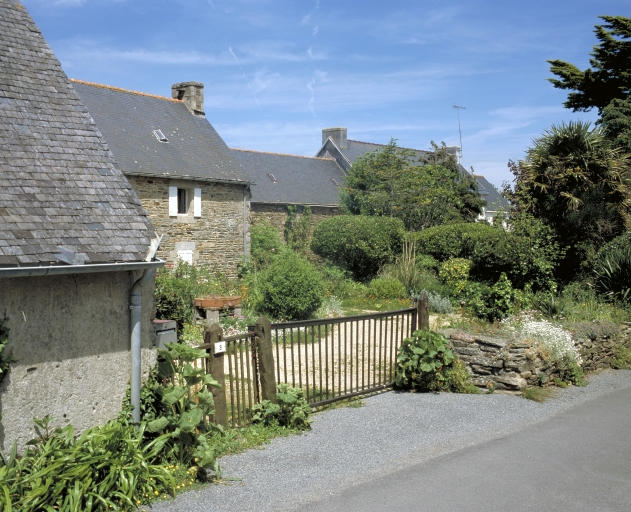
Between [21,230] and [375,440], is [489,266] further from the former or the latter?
[21,230]

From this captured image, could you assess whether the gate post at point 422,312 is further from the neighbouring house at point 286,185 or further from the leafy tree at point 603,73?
the neighbouring house at point 286,185

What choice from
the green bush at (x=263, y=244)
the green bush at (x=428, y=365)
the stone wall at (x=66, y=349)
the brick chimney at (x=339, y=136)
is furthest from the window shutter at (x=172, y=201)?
the brick chimney at (x=339, y=136)

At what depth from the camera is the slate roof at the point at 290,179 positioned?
28.5m

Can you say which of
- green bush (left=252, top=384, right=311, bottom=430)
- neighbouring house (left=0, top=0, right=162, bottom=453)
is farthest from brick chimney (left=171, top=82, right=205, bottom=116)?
green bush (left=252, top=384, right=311, bottom=430)

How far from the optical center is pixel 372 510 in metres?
5.47

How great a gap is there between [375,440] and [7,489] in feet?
13.1

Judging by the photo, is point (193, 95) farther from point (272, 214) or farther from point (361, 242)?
point (361, 242)

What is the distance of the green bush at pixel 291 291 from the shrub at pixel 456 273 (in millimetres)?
4524

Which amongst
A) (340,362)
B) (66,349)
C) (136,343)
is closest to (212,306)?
(340,362)

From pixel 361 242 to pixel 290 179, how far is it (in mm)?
9815

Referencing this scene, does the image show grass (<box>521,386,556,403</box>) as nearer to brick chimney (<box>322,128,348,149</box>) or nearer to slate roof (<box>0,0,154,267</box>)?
slate roof (<box>0,0,154,267</box>)

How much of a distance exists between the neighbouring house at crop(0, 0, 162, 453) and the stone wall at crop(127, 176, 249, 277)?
13581 mm

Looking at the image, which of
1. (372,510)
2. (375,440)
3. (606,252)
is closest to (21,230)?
(372,510)

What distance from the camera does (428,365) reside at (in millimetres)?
9156
